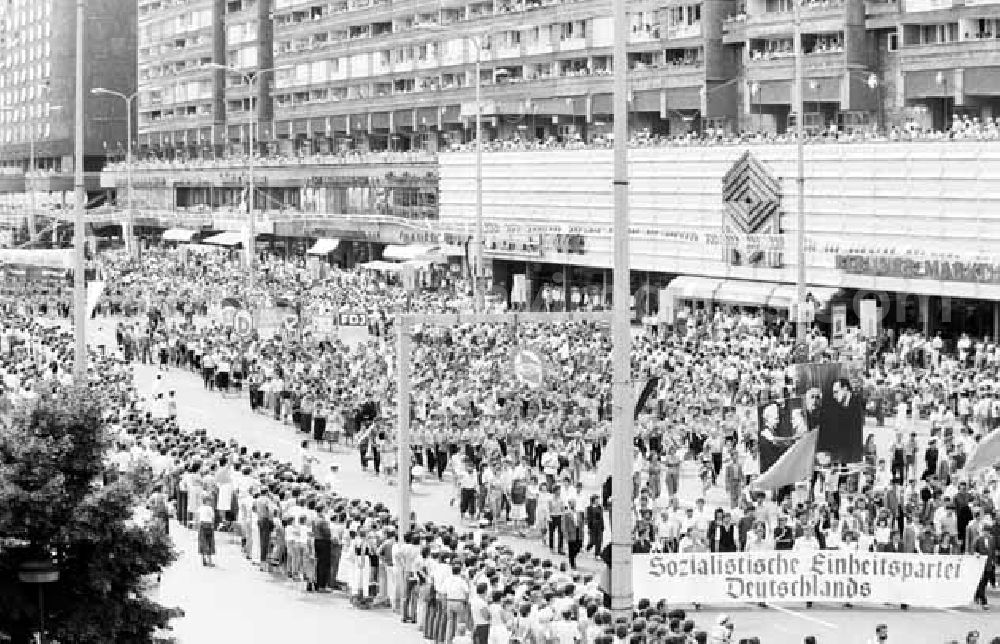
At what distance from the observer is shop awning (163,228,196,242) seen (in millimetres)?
139000

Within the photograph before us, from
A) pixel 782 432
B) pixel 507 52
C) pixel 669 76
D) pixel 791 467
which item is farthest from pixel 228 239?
pixel 791 467

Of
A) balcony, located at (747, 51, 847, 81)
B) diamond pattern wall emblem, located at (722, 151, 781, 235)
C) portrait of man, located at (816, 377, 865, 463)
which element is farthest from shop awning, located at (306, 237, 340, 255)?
portrait of man, located at (816, 377, 865, 463)

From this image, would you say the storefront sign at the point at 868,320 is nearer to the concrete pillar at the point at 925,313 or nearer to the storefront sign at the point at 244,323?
the concrete pillar at the point at 925,313

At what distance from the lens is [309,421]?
1946 inches

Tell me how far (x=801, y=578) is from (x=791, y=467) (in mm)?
3595

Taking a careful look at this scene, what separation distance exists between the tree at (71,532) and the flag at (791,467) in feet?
47.1

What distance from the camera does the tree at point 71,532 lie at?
61.3ft

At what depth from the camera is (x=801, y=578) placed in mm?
28469

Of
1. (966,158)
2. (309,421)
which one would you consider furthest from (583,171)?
(309,421)

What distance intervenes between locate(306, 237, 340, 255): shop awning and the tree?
97371 millimetres

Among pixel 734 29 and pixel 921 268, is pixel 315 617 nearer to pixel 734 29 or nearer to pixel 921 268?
pixel 921 268

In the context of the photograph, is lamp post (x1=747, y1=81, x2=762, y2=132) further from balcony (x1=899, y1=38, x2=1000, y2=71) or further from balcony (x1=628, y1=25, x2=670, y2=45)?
balcony (x1=899, y1=38, x2=1000, y2=71)

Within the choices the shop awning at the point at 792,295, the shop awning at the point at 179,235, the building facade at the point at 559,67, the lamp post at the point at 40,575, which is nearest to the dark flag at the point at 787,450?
the lamp post at the point at 40,575

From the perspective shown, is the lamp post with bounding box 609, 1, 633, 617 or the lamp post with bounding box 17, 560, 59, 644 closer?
the lamp post with bounding box 17, 560, 59, 644
